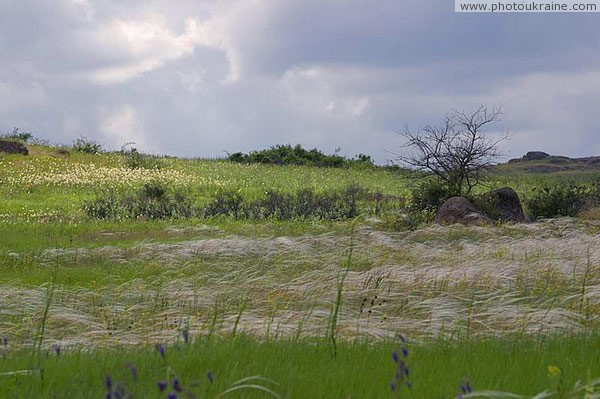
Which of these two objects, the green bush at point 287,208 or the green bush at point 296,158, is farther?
the green bush at point 296,158

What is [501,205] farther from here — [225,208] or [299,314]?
[299,314]

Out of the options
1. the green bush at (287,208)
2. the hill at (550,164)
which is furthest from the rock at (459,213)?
the hill at (550,164)

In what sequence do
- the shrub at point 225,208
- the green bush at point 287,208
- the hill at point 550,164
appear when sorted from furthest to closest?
the hill at point 550,164 → the shrub at point 225,208 → the green bush at point 287,208

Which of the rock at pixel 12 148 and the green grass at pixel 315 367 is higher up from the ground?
the rock at pixel 12 148

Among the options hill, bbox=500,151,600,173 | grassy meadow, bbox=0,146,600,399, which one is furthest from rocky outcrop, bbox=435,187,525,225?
hill, bbox=500,151,600,173

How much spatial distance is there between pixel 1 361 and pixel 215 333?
5.91 feet

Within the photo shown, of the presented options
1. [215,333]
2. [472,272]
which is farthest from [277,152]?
[215,333]

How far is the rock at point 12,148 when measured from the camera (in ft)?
144

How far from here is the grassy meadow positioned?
502cm

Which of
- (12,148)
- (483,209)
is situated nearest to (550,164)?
(12,148)

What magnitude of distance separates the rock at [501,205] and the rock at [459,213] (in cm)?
49

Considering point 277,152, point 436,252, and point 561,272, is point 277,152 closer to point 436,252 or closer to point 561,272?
point 436,252

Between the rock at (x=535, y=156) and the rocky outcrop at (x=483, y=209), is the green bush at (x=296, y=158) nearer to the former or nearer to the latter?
the rocky outcrop at (x=483, y=209)

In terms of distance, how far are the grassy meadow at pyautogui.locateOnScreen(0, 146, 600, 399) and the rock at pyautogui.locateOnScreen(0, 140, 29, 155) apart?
76.4 ft
